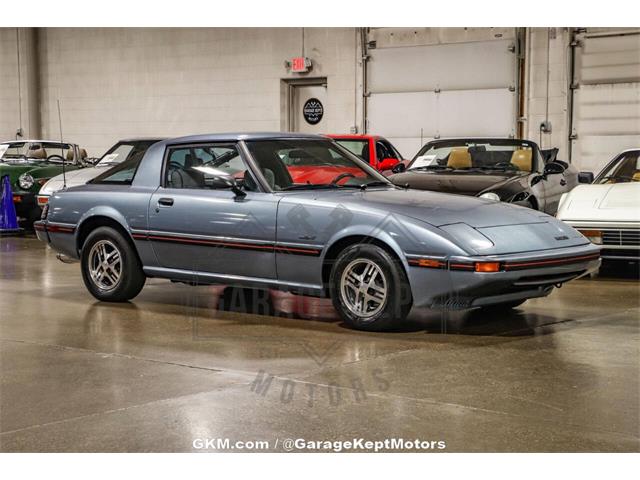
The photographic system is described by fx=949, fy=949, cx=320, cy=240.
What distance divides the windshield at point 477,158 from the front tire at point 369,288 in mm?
4589

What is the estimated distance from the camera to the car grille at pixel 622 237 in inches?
346

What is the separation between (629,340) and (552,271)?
0.66 m

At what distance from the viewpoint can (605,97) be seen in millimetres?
16969

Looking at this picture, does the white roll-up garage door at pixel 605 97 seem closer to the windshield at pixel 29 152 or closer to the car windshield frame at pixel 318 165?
the windshield at pixel 29 152

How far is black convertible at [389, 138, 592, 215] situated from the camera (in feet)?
32.4

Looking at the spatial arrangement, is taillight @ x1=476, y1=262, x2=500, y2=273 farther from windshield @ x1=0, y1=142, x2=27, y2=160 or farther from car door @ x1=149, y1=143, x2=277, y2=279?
windshield @ x1=0, y1=142, x2=27, y2=160

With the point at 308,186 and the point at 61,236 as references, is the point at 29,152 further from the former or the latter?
the point at 308,186

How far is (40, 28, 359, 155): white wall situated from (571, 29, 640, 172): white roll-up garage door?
4.90m

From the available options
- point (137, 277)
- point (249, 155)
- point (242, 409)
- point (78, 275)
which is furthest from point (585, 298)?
point (78, 275)

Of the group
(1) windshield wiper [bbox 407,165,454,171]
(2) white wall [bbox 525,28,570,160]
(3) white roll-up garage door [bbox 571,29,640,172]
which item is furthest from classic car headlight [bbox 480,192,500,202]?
(2) white wall [bbox 525,28,570,160]

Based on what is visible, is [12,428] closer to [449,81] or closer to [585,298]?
[585,298]

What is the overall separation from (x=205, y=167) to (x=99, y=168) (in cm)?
690

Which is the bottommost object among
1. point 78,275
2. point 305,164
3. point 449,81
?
point 78,275

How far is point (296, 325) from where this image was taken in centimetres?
675
